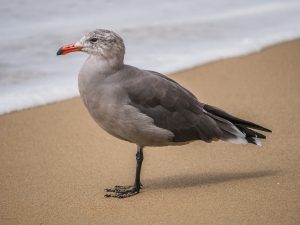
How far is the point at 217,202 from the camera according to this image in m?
4.90

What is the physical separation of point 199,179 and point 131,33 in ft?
18.1

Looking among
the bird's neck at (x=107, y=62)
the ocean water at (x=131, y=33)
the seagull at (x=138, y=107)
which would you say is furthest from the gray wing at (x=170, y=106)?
the ocean water at (x=131, y=33)

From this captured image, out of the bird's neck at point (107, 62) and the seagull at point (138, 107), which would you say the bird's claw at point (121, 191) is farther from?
the bird's neck at point (107, 62)

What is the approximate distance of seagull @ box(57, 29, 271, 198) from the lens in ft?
16.6

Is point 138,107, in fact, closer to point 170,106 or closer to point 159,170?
point 170,106

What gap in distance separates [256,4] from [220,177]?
8.32 meters

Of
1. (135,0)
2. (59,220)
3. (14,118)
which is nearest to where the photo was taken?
(59,220)

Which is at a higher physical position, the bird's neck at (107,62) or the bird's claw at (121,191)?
the bird's neck at (107,62)

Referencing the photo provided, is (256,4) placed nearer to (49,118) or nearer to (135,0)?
(135,0)

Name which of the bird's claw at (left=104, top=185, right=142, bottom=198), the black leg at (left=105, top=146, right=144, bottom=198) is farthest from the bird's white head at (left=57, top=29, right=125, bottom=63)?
the bird's claw at (left=104, top=185, right=142, bottom=198)

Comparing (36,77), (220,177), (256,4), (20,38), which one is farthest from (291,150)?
(256,4)

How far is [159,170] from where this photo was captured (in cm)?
581

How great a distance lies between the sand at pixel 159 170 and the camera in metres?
4.75

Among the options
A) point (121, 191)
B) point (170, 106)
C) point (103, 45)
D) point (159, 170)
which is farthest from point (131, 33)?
point (121, 191)
